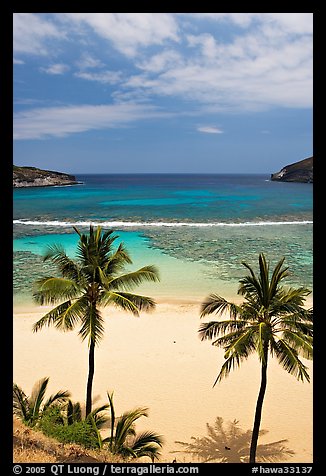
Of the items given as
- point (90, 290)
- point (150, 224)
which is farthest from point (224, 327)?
point (150, 224)

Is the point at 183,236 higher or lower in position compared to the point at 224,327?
higher

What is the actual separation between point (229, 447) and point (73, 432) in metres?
4.30

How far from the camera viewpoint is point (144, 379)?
1379cm

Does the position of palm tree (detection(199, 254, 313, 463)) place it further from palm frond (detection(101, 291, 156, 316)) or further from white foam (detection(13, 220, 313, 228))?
white foam (detection(13, 220, 313, 228))

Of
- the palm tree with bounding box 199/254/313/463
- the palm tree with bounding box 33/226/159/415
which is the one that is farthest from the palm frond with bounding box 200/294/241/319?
the palm tree with bounding box 33/226/159/415

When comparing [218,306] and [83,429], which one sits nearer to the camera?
[83,429]

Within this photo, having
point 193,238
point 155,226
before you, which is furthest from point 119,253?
point 155,226

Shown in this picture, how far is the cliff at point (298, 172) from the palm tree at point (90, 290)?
397 feet

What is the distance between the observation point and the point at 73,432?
893cm

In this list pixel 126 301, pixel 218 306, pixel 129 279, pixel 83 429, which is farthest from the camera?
pixel 129 279

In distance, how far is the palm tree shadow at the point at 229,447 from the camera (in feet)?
33.4

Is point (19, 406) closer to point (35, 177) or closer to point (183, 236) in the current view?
point (183, 236)
